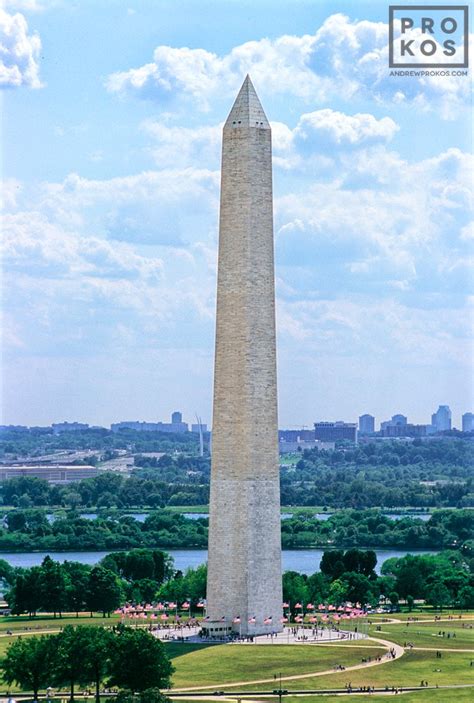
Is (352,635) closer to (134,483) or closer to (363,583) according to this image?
(363,583)

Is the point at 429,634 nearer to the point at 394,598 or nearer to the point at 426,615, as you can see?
the point at 426,615

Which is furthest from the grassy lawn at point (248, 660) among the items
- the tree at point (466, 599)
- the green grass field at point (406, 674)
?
the tree at point (466, 599)

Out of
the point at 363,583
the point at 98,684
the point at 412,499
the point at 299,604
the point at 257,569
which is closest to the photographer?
the point at 98,684

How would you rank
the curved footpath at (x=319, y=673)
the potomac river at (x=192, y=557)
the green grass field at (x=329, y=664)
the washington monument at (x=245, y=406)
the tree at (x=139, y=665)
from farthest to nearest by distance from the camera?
the potomac river at (x=192, y=557) → the washington monument at (x=245, y=406) → the green grass field at (x=329, y=664) → the curved footpath at (x=319, y=673) → the tree at (x=139, y=665)

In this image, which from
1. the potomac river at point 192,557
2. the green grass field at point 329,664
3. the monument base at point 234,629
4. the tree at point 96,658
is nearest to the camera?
the tree at point 96,658

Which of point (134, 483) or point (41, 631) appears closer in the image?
point (41, 631)

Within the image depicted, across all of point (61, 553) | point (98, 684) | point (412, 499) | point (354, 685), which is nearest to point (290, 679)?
point (354, 685)

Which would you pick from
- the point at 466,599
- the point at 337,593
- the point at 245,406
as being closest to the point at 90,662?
the point at 245,406

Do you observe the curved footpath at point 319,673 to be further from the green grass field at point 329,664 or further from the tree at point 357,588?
the tree at point 357,588
